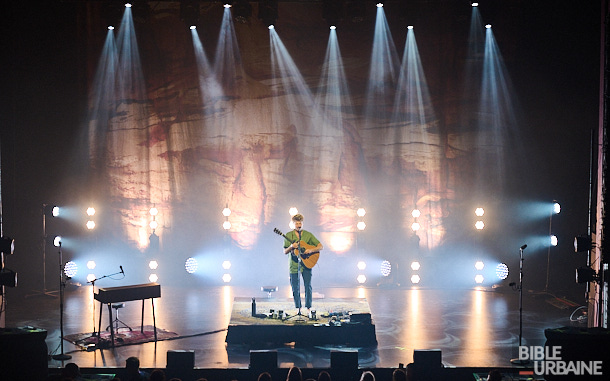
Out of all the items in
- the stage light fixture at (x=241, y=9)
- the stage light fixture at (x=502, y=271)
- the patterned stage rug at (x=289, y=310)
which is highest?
the stage light fixture at (x=241, y=9)

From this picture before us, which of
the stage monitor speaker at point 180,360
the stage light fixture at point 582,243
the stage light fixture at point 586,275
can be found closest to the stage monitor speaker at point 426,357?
the stage monitor speaker at point 180,360

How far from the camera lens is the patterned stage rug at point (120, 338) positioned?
32.2 feet

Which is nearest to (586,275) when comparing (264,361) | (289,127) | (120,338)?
(264,361)

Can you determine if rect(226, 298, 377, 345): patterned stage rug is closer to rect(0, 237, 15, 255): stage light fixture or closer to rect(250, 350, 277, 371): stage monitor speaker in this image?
rect(250, 350, 277, 371): stage monitor speaker

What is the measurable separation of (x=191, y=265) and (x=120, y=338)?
17.3ft

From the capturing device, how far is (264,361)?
8.10 meters

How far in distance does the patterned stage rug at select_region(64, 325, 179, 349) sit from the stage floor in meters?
0.16

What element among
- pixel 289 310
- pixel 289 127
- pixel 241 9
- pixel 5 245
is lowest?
pixel 289 310

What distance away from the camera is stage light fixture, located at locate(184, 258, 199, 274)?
50.4 feet

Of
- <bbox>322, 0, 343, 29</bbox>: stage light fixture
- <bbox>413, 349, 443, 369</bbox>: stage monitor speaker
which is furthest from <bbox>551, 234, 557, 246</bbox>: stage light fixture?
<bbox>413, 349, 443, 369</bbox>: stage monitor speaker

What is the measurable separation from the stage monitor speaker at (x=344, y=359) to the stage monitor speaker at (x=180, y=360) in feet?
5.52

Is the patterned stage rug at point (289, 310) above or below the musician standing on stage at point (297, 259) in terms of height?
below

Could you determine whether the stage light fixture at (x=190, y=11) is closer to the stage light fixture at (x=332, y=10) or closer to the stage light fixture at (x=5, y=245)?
the stage light fixture at (x=332, y=10)

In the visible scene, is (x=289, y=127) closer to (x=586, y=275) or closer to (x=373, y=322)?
(x=373, y=322)
